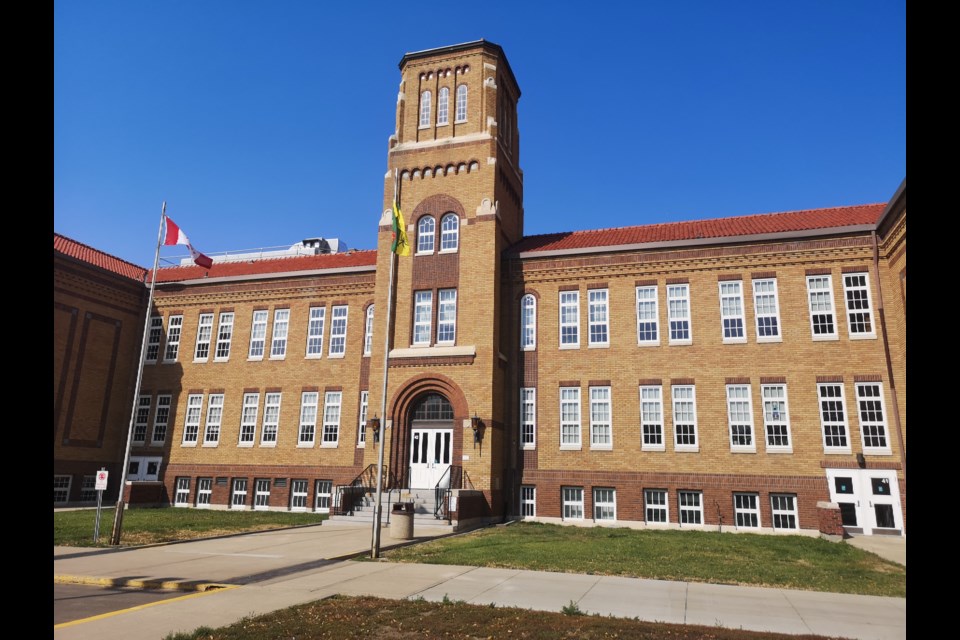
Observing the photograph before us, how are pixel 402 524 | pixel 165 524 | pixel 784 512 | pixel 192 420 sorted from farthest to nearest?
1. pixel 192 420
2. pixel 784 512
3. pixel 165 524
4. pixel 402 524

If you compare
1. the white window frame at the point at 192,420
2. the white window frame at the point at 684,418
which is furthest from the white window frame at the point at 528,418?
the white window frame at the point at 192,420

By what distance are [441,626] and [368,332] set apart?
2207 centimetres

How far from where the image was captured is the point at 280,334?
31.1 meters

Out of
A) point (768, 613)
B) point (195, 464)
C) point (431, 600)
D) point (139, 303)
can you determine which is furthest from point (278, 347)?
point (768, 613)

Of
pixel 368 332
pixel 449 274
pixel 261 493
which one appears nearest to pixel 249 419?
pixel 261 493

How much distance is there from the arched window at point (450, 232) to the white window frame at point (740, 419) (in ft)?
41.4

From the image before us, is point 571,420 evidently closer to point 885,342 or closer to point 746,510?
point 746,510

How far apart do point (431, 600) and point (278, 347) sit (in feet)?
75.9

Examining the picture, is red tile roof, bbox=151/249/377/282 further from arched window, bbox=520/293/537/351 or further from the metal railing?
the metal railing

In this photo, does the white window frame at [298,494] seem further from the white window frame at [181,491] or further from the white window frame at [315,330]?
the white window frame at [315,330]

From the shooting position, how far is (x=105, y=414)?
31.2 m

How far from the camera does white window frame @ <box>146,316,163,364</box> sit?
108 feet

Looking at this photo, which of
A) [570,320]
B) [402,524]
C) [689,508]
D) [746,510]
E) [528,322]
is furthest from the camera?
[528,322]

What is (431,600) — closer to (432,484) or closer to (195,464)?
(432,484)
